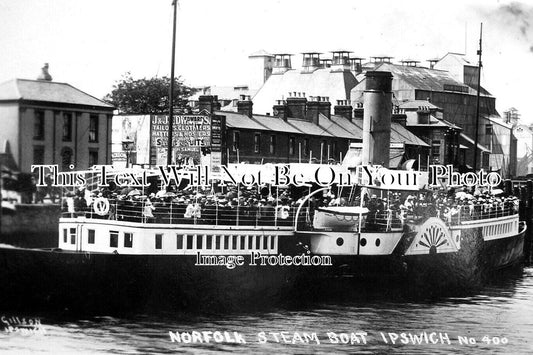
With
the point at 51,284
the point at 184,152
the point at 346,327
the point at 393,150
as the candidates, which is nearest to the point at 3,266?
the point at 51,284

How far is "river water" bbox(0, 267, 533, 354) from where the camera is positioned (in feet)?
60.6

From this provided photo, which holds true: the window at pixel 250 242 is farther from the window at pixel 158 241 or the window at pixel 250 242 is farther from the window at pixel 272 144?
the window at pixel 272 144

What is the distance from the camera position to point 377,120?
102 ft

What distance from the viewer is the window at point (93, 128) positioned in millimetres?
20594

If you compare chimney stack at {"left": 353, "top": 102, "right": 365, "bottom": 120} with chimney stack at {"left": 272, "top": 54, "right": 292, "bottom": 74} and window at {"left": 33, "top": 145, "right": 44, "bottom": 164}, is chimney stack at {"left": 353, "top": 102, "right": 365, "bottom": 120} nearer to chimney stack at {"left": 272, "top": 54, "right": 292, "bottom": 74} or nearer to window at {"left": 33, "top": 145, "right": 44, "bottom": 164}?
chimney stack at {"left": 272, "top": 54, "right": 292, "bottom": 74}

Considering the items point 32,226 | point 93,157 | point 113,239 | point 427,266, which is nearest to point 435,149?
point 427,266

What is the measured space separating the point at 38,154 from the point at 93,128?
2.53m

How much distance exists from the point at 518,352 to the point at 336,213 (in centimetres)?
564

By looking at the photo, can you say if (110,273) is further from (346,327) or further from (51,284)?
(346,327)

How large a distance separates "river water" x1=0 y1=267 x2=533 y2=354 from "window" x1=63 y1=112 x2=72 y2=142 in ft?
11.2

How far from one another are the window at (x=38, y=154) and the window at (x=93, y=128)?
6.56 ft

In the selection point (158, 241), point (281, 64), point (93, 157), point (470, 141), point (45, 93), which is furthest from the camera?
point (281, 64)

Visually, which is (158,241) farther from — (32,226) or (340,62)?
(340,62)

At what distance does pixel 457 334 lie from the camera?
2081 cm
